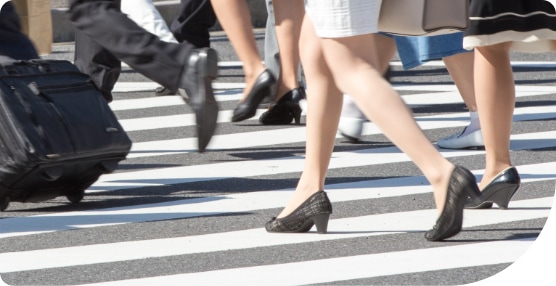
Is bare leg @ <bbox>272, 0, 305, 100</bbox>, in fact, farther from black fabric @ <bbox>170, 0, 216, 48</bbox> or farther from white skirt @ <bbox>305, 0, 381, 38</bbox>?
white skirt @ <bbox>305, 0, 381, 38</bbox>

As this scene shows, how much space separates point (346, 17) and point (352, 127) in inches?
109

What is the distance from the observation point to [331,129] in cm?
498

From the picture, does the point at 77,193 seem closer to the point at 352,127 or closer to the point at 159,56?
the point at 159,56

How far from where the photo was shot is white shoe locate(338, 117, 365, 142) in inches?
291

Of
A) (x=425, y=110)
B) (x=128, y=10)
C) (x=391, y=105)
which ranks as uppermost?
(x=391, y=105)

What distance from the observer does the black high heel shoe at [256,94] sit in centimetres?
726

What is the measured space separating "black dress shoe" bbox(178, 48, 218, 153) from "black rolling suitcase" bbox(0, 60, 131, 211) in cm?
58

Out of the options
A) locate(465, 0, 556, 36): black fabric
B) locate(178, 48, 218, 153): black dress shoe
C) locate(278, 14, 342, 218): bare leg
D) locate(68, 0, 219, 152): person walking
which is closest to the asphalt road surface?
locate(278, 14, 342, 218): bare leg

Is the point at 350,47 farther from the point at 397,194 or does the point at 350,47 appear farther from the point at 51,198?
the point at 51,198

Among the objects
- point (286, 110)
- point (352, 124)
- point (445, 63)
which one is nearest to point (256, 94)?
point (352, 124)

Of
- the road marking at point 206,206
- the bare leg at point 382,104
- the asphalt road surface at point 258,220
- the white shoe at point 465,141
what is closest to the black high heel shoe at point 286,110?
the asphalt road surface at point 258,220

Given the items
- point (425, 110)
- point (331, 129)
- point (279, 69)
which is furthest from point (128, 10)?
point (331, 129)

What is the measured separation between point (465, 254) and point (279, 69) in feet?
10.8

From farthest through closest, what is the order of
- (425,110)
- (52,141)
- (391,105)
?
1. (425,110)
2. (52,141)
3. (391,105)
